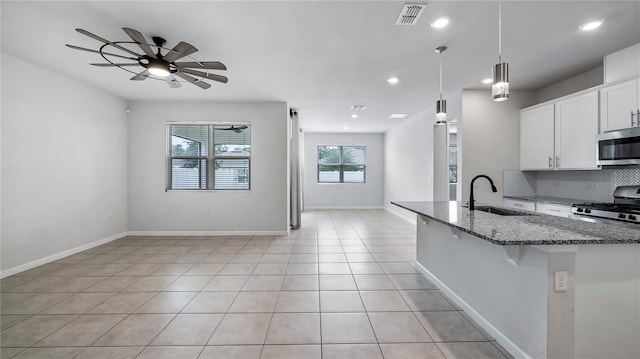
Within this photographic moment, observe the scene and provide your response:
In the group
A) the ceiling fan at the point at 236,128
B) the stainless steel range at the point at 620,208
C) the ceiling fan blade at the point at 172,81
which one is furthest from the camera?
the ceiling fan at the point at 236,128

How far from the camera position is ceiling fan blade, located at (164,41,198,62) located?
2394 millimetres

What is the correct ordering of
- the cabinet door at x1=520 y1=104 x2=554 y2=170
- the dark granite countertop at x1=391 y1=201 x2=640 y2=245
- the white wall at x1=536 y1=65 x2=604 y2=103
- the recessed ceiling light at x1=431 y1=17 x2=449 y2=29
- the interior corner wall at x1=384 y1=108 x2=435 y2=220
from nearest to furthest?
the dark granite countertop at x1=391 y1=201 x2=640 y2=245 → the recessed ceiling light at x1=431 y1=17 x2=449 y2=29 → the white wall at x1=536 y1=65 x2=604 y2=103 → the cabinet door at x1=520 y1=104 x2=554 y2=170 → the interior corner wall at x1=384 y1=108 x2=435 y2=220

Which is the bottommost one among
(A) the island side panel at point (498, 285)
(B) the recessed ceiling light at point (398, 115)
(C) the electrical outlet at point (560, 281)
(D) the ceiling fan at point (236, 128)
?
(A) the island side panel at point (498, 285)

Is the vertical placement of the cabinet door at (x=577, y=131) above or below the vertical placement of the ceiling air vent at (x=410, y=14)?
below

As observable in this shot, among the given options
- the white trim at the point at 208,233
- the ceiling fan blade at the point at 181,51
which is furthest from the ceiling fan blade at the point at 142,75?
the white trim at the point at 208,233

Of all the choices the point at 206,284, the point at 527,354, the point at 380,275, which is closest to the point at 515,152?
the point at 380,275

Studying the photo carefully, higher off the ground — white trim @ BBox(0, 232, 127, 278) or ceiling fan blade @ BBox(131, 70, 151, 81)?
ceiling fan blade @ BBox(131, 70, 151, 81)

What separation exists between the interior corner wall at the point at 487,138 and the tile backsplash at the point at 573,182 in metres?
0.24

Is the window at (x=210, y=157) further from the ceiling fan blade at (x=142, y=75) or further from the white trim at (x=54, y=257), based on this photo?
the ceiling fan blade at (x=142, y=75)

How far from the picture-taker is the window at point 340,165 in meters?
9.34

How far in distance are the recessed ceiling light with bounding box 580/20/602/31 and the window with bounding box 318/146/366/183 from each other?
22.4ft

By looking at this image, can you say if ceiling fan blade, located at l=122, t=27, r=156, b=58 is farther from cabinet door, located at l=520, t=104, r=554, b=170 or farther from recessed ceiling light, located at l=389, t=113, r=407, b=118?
recessed ceiling light, located at l=389, t=113, r=407, b=118

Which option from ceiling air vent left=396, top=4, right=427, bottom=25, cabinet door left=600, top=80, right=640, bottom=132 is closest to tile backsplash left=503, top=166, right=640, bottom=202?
cabinet door left=600, top=80, right=640, bottom=132

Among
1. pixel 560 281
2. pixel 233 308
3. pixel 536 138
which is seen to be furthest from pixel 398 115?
pixel 233 308
